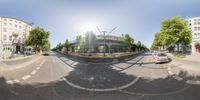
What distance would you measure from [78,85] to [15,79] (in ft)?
2.07

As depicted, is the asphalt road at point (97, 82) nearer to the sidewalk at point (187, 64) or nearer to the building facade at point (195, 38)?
the sidewalk at point (187, 64)

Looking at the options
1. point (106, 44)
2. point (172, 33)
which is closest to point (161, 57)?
point (172, 33)

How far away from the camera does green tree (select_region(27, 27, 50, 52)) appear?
179cm

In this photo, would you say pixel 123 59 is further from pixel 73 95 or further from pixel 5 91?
pixel 5 91

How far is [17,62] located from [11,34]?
29 centimetres

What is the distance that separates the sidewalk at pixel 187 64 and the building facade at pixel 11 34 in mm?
1389

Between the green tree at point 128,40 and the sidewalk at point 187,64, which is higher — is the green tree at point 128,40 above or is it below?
above

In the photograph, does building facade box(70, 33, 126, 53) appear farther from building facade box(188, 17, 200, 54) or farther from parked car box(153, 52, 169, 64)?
building facade box(188, 17, 200, 54)

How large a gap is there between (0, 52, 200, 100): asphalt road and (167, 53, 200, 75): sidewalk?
7 centimetres

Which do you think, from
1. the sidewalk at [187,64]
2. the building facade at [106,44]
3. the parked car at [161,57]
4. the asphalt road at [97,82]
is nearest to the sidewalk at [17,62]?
the asphalt road at [97,82]

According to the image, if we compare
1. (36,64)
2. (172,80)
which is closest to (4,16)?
(36,64)

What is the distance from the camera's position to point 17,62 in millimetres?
1721

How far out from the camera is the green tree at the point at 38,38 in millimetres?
1794

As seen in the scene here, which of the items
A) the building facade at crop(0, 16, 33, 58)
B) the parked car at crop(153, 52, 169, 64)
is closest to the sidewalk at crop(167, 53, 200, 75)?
the parked car at crop(153, 52, 169, 64)
